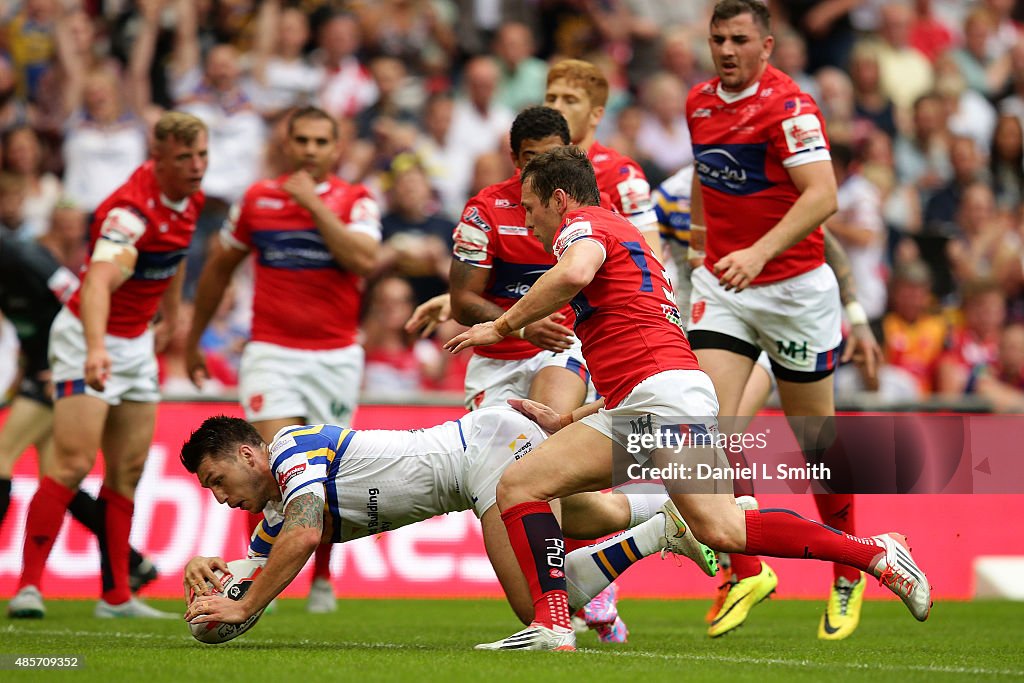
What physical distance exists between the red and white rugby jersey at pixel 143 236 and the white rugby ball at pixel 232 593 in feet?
9.62

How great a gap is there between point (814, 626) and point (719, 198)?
106 inches

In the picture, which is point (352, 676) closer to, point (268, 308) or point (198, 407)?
point (268, 308)

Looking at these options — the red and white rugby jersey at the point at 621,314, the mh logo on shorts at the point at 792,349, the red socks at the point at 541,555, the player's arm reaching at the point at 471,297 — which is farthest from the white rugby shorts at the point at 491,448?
the mh logo on shorts at the point at 792,349

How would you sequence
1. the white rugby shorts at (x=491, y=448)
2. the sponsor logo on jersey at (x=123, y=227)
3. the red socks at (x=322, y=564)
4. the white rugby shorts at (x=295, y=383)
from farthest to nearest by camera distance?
1. the red socks at (x=322, y=564)
2. the white rugby shorts at (x=295, y=383)
3. the sponsor logo on jersey at (x=123, y=227)
4. the white rugby shorts at (x=491, y=448)

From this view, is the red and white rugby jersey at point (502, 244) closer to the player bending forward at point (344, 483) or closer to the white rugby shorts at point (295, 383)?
the player bending forward at point (344, 483)

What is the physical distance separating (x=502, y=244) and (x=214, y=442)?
2004 mm

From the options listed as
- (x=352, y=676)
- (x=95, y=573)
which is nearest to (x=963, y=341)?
(x=95, y=573)

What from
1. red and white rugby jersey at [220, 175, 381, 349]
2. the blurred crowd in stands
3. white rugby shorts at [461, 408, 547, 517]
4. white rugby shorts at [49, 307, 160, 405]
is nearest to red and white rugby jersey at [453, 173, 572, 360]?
white rugby shorts at [461, 408, 547, 517]

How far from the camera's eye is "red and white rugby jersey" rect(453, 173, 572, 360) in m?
7.80

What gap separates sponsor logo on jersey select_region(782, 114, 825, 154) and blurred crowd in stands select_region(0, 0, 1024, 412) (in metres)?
4.49

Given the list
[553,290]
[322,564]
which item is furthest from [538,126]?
[322,564]

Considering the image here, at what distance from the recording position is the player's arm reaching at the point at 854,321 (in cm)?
871

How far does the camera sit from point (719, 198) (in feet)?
27.2

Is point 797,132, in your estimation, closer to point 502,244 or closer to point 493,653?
point 502,244
